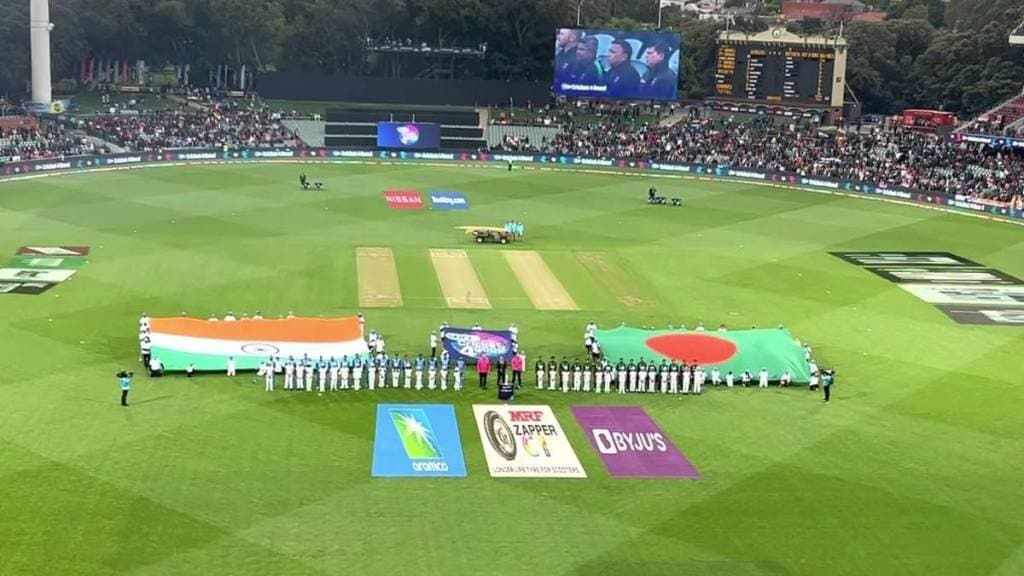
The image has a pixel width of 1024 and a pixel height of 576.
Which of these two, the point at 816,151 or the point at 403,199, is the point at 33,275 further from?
the point at 816,151

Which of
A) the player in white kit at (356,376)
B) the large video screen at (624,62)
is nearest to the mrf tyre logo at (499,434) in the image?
the player in white kit at (356,376)

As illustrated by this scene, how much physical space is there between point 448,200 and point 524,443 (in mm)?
45799

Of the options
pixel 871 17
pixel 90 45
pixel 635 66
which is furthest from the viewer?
pixel 871 17

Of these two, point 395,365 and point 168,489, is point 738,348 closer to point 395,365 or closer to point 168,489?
point 395,365

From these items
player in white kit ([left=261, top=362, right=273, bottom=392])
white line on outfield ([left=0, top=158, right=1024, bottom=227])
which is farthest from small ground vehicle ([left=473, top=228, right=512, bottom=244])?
white line on outfield ([left=0, top=158, right=1024, bottom=227])

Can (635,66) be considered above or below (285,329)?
above

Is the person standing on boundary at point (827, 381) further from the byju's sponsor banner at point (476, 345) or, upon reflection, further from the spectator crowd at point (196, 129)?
the spectator crowd at point (196, 129)

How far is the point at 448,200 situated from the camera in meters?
75.9

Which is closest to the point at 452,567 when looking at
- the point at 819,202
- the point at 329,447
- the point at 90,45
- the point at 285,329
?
the point at 329,447

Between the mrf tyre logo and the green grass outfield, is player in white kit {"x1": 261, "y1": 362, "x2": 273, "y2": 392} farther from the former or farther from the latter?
the mrf tyre logo

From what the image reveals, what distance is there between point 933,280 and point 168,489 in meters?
41.5

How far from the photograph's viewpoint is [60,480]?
27578mm

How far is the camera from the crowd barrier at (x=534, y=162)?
3297 inches

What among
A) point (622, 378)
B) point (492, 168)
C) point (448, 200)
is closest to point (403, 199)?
point (448, 200)
